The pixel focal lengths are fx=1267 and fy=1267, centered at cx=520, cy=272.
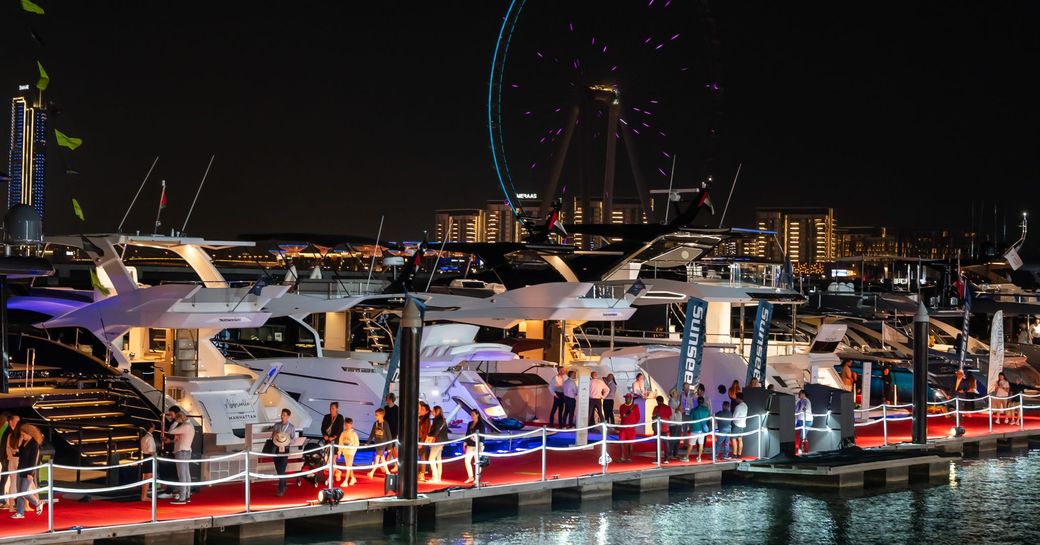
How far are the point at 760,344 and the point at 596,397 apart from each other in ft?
11.8

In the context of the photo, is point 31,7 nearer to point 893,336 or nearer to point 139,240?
point 139,240

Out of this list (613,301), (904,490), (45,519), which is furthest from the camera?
(613,301)

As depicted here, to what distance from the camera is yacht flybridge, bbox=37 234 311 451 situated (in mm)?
21359

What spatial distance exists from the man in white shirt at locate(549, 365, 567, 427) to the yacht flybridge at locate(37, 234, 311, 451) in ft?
19.7

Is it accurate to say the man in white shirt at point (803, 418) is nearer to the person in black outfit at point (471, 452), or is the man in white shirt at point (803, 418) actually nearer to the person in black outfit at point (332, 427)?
the person in black outfit at point (471, 452)

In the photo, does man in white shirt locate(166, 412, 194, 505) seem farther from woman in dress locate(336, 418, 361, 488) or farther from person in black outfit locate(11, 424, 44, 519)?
woman in dress locate(336, 418, 361, 488)

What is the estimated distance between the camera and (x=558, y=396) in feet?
87.3

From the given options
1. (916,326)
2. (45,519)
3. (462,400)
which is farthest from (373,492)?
(916,326)

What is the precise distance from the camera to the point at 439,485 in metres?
19.6

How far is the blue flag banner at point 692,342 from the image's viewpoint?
25.2 m

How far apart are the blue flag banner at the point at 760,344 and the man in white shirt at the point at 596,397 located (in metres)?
2.98

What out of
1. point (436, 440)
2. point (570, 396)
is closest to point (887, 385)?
point (570, 396)

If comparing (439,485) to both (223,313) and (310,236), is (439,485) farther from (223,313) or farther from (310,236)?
(310,236)

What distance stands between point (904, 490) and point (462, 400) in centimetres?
868
